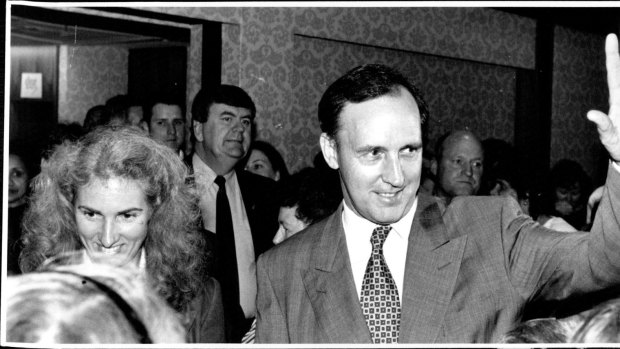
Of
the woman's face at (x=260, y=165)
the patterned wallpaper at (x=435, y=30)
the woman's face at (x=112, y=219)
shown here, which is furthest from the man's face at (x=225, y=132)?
the patterned wallpaper at (x=435, y=30)

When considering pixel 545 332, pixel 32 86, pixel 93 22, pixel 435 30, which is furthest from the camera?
pixel 435 30

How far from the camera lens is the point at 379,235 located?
145cm

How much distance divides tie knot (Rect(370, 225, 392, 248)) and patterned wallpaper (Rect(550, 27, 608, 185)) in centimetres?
510

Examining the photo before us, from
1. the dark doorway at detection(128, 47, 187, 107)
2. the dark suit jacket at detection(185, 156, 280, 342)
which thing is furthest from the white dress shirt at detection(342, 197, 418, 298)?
the dark doorway at detection(128, 47, 187, 107)

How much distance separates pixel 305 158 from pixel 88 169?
10.4ft

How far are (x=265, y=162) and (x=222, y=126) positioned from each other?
0.74 meters

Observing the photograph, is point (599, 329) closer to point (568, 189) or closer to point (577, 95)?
point (568, 189)

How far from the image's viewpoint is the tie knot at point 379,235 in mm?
1443

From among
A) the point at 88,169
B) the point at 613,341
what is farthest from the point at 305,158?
the point at 613,341

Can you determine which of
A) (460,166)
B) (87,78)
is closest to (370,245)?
(460,166)

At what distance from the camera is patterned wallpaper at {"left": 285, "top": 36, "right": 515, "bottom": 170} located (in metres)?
4.70

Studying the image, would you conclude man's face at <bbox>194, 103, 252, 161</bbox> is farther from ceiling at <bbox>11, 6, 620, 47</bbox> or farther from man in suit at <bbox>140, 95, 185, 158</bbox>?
ceiling at <bbox>11, 6, 620, 47</bbox>

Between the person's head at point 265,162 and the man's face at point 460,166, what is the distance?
769 millimetres

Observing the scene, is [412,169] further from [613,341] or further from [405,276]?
[613,341]
